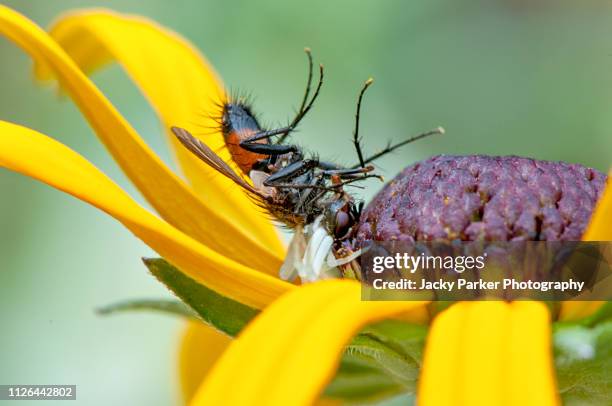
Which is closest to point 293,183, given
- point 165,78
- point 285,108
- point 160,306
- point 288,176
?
point 288,176

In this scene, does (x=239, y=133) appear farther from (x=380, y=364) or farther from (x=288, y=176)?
(x=380, y=364)

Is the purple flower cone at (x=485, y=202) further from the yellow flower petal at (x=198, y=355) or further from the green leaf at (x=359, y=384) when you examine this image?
the yellow flower petal at (x=198, y=355)

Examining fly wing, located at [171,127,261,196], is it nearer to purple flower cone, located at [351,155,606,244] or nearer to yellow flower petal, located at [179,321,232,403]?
purple flower cone, located at [351,155,606,244]

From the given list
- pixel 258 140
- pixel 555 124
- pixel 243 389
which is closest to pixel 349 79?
pixel 555 124

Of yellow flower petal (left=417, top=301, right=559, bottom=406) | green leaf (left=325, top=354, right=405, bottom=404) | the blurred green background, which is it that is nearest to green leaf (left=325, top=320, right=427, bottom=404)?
green leaf (left=325, top=354, right=405, bottom=404)

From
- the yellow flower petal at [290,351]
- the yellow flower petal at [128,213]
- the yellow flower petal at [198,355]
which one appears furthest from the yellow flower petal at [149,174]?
the yellow flower petal at [290,351]
